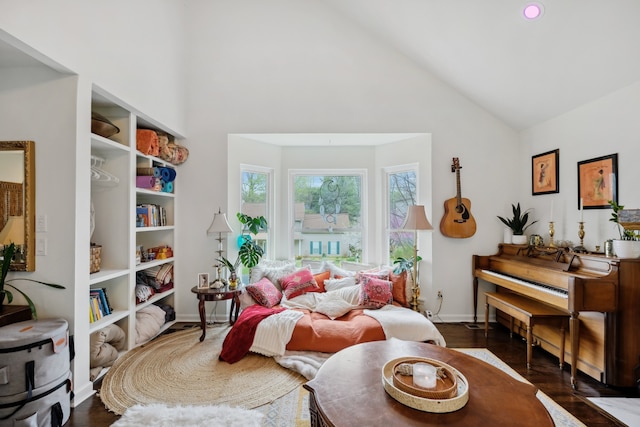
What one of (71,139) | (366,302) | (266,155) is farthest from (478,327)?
(71,139)

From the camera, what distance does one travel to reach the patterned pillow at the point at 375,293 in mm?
3117

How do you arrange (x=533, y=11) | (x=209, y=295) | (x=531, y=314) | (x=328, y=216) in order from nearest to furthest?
1. (x=533, y=11)
2. (x=531, y=314)
3. (x=209, y=295)
4. (x=328, y=216)

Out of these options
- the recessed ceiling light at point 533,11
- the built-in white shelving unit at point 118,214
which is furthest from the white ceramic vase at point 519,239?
the built-in white shelving unit at point 118,214

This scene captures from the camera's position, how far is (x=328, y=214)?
4.19 meters

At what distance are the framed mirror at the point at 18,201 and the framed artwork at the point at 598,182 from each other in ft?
14.6

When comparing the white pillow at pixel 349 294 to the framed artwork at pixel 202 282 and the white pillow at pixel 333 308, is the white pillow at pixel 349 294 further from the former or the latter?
the framed artwork at pixel 202 282

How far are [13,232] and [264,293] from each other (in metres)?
2.06

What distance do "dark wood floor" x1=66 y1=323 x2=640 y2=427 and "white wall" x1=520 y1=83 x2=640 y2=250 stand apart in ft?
3.75

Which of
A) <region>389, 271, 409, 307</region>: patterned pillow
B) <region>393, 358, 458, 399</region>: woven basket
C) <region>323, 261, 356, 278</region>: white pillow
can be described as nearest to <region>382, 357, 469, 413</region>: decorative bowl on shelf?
<region>393, 358, 458, 399</region>: woven basket

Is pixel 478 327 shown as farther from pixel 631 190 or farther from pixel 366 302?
pixel 631 190

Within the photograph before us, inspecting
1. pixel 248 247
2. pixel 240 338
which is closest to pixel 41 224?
pixel 240 338

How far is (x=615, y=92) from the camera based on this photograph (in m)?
2.44

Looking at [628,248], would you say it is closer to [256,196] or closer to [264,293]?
[264,293]

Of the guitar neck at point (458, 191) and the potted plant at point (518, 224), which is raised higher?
the guitar neck at point (458, 191)
